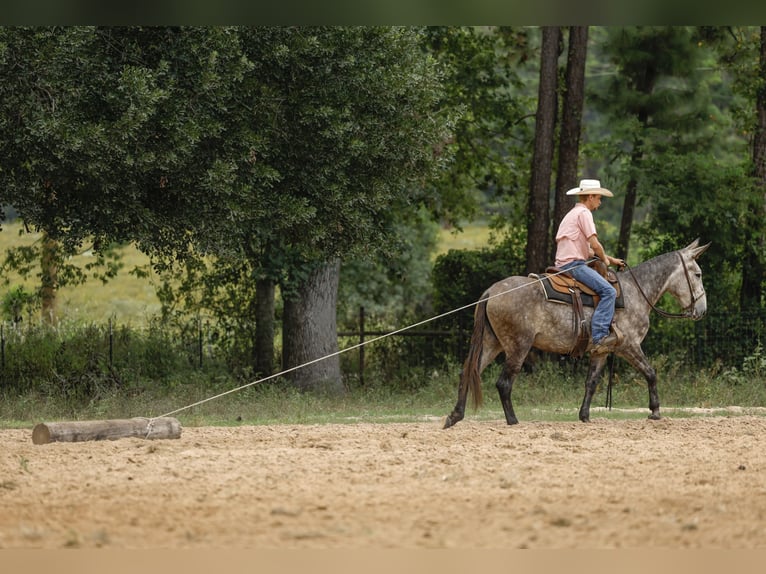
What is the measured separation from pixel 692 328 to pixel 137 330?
11.2 metres

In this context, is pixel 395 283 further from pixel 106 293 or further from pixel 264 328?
pixel 106 293

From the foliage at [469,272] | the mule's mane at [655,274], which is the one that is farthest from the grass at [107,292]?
the mule's mane at [655,274]

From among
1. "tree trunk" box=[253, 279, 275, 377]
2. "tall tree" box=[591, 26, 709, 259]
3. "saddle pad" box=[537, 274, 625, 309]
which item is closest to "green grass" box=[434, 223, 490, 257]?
"tall tree" box=[591, 26, 709, 259]

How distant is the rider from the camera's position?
1444 centimetres

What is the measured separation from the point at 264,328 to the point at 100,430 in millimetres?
10699

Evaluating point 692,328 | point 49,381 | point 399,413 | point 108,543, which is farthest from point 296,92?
point 108,543

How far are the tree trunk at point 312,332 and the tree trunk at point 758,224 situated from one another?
8.58 m

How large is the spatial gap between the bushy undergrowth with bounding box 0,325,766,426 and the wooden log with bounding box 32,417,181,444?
2.50m

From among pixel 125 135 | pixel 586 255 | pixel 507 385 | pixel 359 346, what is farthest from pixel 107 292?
pixel 586 255

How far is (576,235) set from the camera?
1445cm

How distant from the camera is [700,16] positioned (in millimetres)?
5723

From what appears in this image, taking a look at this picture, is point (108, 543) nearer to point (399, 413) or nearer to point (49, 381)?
point (399, 413)

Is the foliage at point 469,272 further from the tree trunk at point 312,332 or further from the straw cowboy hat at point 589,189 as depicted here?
the straw cowboy hat at point 589,189

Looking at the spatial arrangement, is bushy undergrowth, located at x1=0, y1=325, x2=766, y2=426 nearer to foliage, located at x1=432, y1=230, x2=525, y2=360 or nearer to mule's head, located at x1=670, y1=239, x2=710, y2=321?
foliage, located at x1=432, y1=230, x2=525, y2=360
